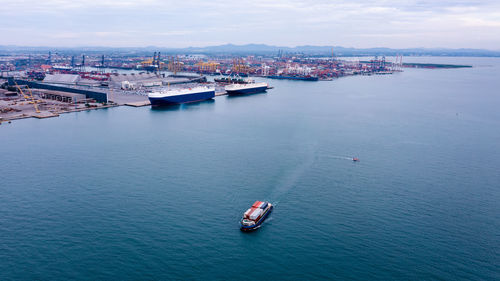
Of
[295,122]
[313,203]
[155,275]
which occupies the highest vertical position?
[295,122]

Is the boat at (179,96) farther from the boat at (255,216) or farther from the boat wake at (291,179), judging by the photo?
the boat at (255,216)

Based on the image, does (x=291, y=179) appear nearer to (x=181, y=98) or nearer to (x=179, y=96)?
(x=179, y=96)

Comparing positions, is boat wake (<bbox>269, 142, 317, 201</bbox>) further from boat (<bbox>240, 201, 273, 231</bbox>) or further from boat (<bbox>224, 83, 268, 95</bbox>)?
boat (<bbox>224, 83, 268, 95</bbox>)

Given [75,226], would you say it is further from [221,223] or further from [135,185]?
[221,223]

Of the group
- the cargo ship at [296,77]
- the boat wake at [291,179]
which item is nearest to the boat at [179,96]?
the boat wake at [291,179]

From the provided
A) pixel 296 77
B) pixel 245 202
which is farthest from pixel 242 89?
pixel 245 202

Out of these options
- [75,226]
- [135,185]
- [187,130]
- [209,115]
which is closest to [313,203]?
[135,185]

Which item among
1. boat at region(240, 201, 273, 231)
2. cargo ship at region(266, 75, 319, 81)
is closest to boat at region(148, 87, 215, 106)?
boat at region(240, 201, 273, 231)
